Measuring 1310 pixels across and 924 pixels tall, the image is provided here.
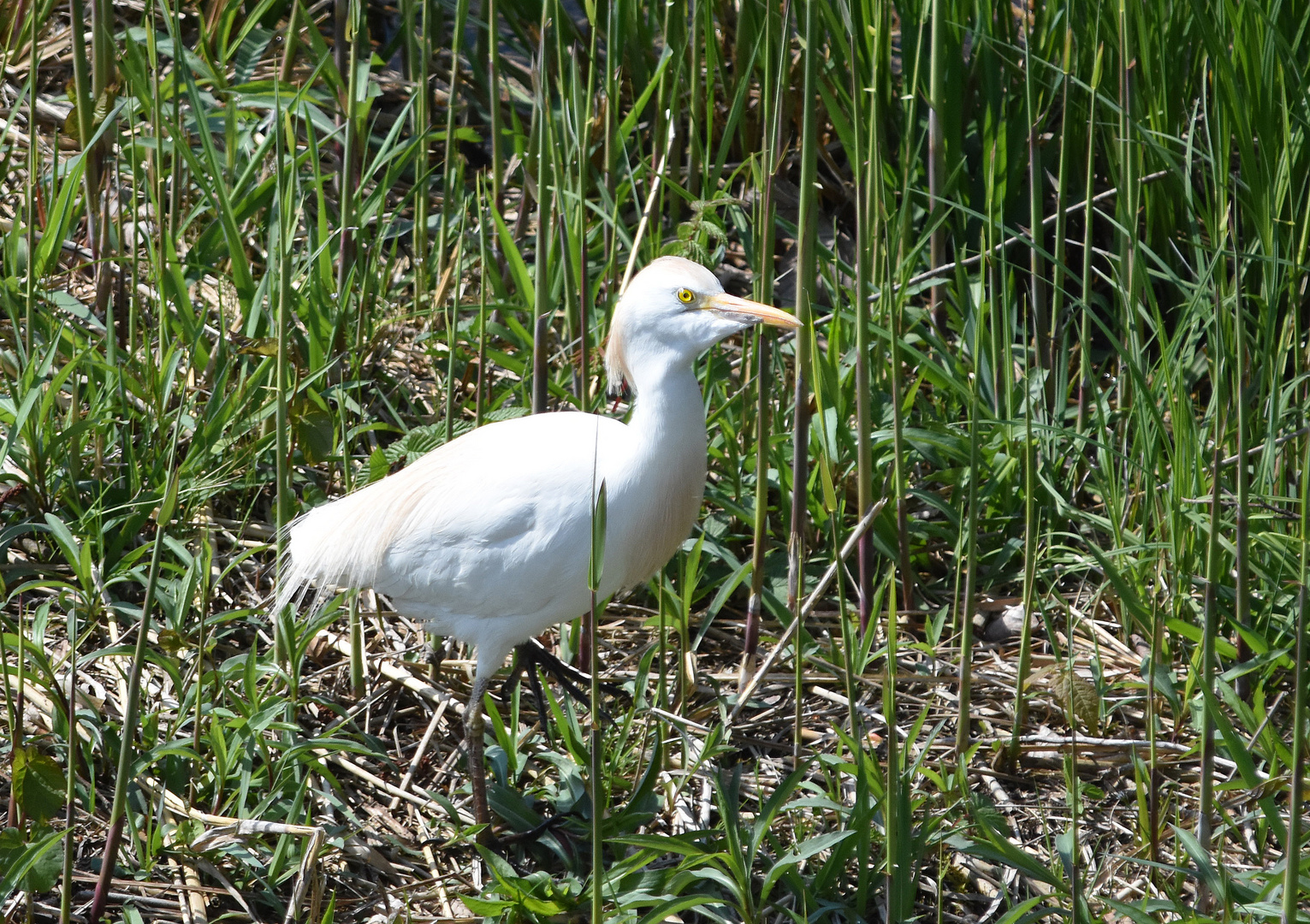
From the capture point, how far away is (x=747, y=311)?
7.64 feet

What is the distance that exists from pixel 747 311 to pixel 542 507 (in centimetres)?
55

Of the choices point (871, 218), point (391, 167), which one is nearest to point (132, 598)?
point (391, 167)

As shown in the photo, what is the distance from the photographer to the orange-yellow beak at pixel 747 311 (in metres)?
2.29

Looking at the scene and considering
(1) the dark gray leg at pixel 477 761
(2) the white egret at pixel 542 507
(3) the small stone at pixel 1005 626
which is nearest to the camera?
(2) the white egret at pixel 542 507

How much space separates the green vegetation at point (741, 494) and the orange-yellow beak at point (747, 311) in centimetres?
10

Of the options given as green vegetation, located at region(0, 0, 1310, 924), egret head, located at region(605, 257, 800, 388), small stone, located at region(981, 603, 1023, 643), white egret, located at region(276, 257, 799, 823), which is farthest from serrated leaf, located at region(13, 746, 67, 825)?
small stone, located at region(981, 603, 1023, 643)

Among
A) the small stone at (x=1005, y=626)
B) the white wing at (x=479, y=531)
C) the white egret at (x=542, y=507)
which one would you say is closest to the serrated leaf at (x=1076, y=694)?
the small stone at (x=1005, y=626)

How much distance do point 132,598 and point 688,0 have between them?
7.63 ft

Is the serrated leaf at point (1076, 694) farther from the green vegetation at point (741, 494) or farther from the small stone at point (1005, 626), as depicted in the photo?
the small stone at point (1005, 626)

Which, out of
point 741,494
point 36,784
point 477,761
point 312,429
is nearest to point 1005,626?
point 741,494

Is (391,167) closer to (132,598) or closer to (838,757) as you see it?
(132,598)

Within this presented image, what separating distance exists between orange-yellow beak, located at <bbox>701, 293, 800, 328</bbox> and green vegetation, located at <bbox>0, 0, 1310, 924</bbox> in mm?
102

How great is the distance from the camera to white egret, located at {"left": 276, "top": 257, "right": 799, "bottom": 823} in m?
2.43

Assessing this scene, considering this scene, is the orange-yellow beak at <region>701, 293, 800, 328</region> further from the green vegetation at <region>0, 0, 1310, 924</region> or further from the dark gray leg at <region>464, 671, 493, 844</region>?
the dark gray leg at <region>464, 671, 493, 844</region>
